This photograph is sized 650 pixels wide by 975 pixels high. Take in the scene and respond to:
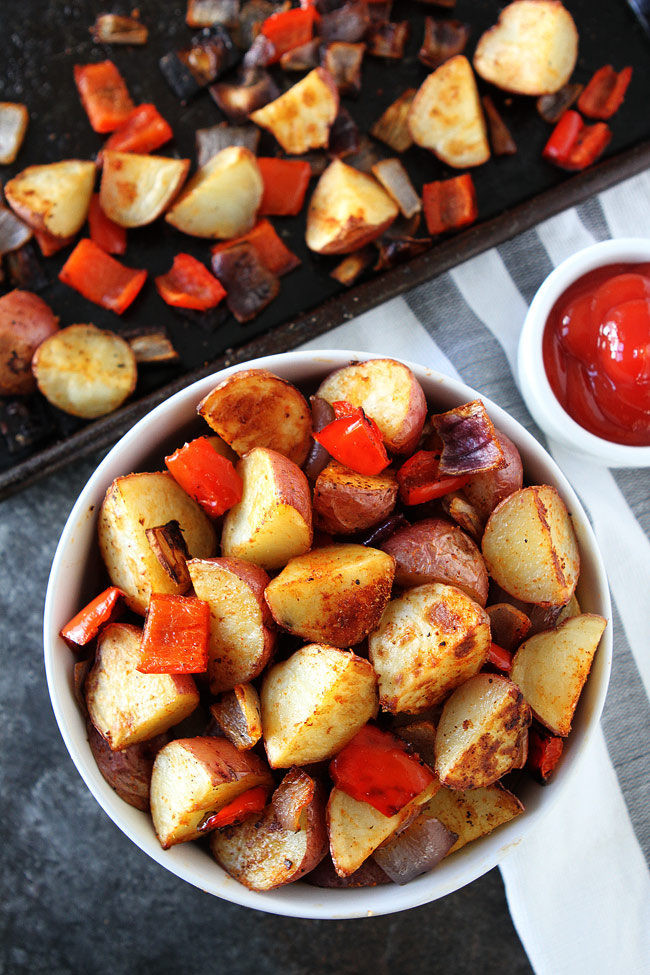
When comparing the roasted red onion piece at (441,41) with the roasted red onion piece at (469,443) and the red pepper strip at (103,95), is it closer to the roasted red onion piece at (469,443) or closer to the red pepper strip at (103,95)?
the red pepper strip at (103,95)

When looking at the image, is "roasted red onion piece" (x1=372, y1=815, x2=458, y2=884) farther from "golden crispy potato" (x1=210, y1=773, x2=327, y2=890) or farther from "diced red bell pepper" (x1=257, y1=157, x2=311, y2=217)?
"diced red bell pepper" (x1=257, y1=157, x2=311, y2=217)

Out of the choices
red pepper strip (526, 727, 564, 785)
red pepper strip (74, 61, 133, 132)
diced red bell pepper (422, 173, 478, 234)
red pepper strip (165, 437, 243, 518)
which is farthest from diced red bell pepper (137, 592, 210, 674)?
red pepper strip (74, 61, 133, 132)

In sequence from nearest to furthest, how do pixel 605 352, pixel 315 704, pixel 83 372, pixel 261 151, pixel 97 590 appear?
pixel 315 704 → pixel 97 590 → pixel 605 352 → pixel 83 372 → pixel 261 151

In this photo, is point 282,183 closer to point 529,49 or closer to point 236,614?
point 529,49

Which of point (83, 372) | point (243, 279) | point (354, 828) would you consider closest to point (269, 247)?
point (243, 279)

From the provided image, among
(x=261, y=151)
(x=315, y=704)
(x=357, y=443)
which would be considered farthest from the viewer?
(x=261, y=151)

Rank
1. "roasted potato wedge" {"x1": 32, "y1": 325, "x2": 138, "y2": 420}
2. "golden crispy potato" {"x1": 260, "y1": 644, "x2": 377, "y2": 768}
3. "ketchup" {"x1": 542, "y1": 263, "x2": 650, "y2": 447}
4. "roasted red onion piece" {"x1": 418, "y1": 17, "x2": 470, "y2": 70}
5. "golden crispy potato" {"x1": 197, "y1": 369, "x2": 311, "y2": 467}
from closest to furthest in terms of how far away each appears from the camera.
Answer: "golden crispy potato" {"x1": 260, "y1": 644, "x2": 377, "y2": 768}, "golden crispy potato" {"x1": 197, "y1": 369, "x2": 311, "y2": 467}, "ketchup" {"x1": 542, "y1": 263, "x2": 650, "y2": 447}, "roasted potato wedge" {"x1": 32, "y1": 325, "x2": 138, "y2": 420}, "roasted red onion piece" {"x1": 418, "y1": 17, "x2": 470, "y2": 70}
